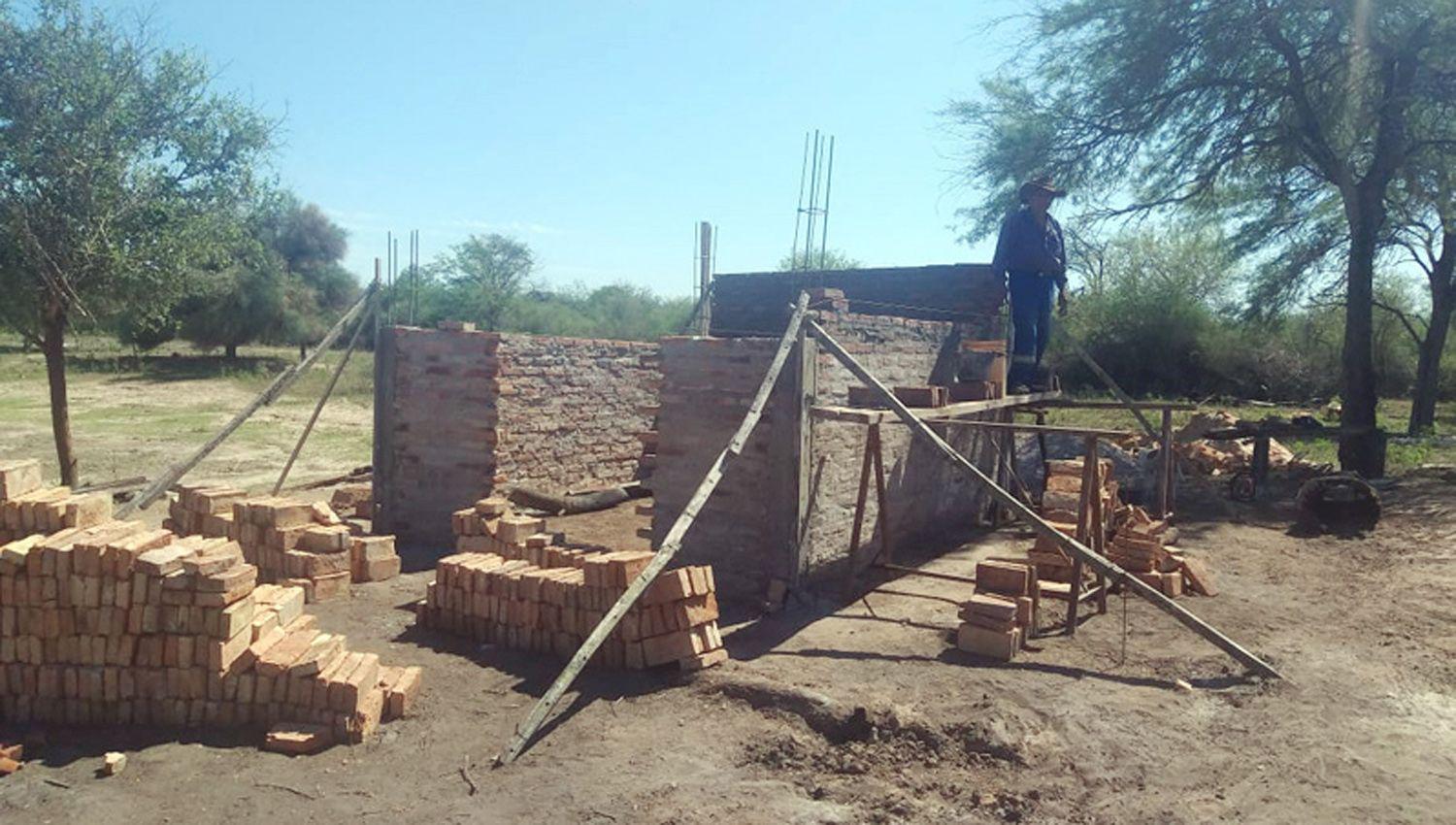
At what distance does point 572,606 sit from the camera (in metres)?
6.23

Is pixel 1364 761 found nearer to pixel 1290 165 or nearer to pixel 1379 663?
pixel 1379 663

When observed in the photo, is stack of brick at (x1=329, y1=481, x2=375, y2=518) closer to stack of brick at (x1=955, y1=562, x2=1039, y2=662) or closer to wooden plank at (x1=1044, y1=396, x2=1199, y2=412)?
stack of brick at (x1=955, y1=562, x2=1039, y2=662)

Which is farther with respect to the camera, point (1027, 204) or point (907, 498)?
point (1027, 204)

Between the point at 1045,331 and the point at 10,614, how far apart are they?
1007 cm

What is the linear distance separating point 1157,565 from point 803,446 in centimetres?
353

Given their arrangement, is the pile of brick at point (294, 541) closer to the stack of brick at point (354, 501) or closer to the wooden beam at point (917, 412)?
the stack of brick at point (354, 501)

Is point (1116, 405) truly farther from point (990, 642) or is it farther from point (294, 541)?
point (294, 541)

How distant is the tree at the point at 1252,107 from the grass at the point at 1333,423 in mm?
2087

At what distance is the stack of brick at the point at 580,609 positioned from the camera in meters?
5.96

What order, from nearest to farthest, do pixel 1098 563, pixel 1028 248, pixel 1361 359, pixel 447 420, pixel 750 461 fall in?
pixel 1098 563 < pixel 750 461 < pixel 447 420 < pixel 1028 248 < pixel 1361 359

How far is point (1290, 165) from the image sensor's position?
1509 cm

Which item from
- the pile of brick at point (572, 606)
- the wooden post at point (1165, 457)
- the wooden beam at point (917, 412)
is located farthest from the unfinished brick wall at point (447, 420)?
the wooden post at point (1165, 457)

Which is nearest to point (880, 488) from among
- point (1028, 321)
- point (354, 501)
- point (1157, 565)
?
point (1157, 565)

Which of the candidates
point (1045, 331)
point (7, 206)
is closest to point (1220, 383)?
point (1045, 331)
